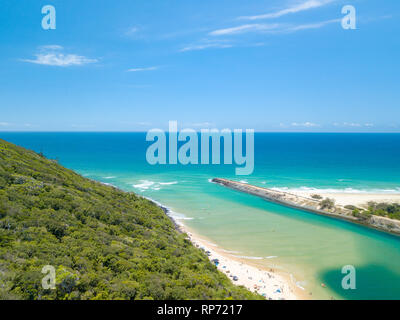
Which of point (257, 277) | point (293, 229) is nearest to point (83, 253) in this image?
point (257, 277)

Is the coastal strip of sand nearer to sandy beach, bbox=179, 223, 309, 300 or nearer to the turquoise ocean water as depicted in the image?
the turquoise ocean water

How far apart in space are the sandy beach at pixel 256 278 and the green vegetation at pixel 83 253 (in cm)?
397

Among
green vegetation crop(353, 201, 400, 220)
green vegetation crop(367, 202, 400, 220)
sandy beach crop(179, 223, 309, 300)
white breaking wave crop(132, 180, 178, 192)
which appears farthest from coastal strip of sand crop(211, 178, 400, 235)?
sandy beach crop(179, 223, 309, 300)

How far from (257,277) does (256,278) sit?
0.24 meters

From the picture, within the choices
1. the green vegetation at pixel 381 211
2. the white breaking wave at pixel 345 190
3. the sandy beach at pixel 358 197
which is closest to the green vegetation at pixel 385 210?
the green vegetation at pixel 381 211

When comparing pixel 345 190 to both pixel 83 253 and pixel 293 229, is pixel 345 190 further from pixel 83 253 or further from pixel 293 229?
pixel 83 253

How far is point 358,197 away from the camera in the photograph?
50156mm

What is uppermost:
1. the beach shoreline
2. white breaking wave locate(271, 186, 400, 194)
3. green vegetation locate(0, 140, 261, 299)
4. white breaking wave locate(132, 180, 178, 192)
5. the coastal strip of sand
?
green vegetation locate(0, 140, 261, 299)

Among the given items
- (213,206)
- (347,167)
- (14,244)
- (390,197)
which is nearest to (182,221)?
(213,206)

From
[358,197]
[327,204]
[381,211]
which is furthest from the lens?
[358,197]

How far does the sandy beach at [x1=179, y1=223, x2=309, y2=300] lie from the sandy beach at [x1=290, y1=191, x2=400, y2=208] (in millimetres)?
28983

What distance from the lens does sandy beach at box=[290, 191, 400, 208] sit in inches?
1810

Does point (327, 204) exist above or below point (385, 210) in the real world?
above

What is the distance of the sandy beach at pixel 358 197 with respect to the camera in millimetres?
45975
